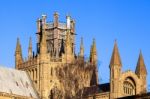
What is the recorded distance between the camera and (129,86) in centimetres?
14912

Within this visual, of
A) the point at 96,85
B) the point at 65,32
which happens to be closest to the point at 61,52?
the point at 65,32

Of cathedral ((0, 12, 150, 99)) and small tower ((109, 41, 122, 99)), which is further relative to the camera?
cathedral ((0, 12, 150, 99))

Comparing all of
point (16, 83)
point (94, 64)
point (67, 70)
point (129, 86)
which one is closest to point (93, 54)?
point (94, 64)

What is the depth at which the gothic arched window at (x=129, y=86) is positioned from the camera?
485 feet

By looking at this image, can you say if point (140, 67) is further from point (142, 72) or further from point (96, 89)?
point (96, 89)

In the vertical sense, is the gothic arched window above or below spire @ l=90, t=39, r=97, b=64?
below

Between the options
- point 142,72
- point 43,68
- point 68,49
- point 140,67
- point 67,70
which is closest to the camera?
point 142,72

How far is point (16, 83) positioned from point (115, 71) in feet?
56.6

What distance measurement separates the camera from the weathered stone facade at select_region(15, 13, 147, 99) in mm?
146750

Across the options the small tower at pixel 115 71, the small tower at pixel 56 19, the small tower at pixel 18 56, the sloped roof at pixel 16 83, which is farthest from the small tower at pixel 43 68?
the small tower at pixel 115 71

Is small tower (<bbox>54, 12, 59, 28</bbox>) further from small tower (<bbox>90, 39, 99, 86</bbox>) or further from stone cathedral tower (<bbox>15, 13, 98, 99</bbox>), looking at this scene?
small tower (<bbox>90, 39, 99, 86</bbox>)

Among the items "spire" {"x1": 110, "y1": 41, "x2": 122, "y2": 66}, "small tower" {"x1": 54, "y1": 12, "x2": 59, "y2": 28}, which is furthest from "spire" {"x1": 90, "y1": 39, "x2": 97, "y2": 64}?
"spire" {"x1": 110, "y1": 41, "x2": 122, "y2": 66}

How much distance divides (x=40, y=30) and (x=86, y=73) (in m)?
14.2

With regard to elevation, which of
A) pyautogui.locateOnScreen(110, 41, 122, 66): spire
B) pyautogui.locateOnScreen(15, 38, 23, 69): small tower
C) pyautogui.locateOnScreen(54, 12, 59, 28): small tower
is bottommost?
pyautogui.locateOnScreen(110, 41, 122, 66): spire
